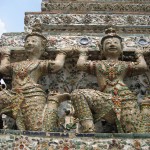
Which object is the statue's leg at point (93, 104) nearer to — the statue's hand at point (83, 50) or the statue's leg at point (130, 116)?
the statue's leg at point (130, 116)

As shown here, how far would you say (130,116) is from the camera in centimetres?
470

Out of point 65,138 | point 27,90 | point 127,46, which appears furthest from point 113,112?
point 127,46

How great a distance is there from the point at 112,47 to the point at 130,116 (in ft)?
3.99

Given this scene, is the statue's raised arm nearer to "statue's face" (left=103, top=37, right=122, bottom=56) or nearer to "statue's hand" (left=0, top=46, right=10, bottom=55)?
"statue's hand" (left=0, top=46, right=10, bottom=55)

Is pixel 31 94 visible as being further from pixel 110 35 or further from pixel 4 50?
pixel 110 35

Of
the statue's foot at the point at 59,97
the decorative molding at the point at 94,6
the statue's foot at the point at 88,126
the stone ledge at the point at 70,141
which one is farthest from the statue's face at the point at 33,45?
the decorative molding at the point at 94,6

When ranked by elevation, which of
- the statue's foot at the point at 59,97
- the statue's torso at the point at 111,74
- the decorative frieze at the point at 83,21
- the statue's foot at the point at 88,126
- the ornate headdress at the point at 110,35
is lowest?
the statue's foot at the point at 88,126

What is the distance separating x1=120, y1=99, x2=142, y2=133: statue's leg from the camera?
4.63 metres

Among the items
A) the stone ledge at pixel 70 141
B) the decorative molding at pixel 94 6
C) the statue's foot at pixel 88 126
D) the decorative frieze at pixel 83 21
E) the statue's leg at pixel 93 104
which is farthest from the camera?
the decorative molding at pixel 94 6

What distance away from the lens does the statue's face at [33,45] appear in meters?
5.63

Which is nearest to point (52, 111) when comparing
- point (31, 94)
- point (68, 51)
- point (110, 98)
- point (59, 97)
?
point (59, 97)

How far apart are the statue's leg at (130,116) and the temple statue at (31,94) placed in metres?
0.79

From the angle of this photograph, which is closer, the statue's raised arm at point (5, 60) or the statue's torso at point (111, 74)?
the statue's torso at point (111, 74)

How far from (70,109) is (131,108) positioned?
3.12 feet
